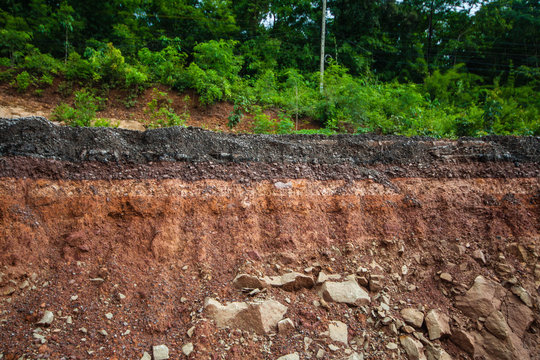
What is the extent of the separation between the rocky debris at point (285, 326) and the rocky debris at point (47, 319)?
1833 mm

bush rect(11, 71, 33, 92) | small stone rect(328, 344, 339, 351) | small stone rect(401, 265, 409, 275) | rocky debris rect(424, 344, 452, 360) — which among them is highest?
bush rect(11, 71, 33, 92)

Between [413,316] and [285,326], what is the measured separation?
1.27 metres

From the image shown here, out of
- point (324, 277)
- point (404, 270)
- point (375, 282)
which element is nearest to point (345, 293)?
point (324, 277)

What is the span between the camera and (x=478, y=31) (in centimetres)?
1869

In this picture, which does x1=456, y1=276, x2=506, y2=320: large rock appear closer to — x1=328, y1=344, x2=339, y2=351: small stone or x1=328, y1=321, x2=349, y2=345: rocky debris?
x1=328, y1=321, x2=349, y2=345: rocky debris

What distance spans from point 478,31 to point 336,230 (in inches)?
883

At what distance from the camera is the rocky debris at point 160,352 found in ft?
7.20

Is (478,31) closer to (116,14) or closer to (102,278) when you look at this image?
(116,14)

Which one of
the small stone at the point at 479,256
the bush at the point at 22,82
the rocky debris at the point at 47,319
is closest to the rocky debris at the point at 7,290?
the rocky debris at the point at 47,319

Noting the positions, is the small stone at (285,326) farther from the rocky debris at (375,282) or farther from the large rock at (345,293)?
the rocky debris at (375,282)

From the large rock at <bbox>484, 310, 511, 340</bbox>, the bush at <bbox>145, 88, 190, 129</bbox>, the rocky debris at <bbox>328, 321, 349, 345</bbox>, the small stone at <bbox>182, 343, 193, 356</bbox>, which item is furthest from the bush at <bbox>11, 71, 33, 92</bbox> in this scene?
the large rock at <bbox>484, 310, 511, 340</bbox>

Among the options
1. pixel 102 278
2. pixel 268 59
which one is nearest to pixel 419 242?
pixel 102 278

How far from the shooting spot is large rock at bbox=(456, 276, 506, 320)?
289 cm

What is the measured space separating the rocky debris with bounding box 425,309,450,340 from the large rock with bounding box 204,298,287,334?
1.40m
